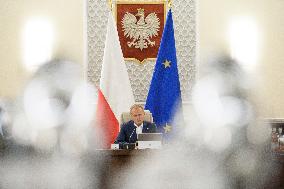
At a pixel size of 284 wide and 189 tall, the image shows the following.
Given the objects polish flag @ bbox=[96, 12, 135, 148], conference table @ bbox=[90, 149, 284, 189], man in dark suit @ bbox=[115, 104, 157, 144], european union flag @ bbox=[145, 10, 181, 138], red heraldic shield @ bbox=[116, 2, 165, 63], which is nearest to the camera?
conference table @ bbox=[90, 149, 284, 189]

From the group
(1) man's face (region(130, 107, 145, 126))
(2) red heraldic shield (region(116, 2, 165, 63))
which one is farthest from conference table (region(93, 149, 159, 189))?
(2) red heraldic shield (region(116, 2, 165, 63))

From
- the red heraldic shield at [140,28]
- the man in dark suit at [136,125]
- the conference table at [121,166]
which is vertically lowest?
the conference table at [121,166]

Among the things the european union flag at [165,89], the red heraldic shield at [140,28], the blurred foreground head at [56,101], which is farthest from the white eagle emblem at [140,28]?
the blurred foreground head at [56,101]

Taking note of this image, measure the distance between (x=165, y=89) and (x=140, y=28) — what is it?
4.44 feet

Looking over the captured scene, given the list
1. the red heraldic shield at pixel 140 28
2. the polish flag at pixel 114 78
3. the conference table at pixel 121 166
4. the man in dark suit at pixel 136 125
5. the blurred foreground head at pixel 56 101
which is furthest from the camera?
the red heraldic shield at pixel 140 28

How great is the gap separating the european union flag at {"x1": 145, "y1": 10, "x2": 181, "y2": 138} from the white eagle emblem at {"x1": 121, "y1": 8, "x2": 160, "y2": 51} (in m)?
0.77

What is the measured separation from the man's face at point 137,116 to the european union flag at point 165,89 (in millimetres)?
857

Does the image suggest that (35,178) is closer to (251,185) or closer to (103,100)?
(251,185)

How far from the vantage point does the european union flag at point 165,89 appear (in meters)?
5.92

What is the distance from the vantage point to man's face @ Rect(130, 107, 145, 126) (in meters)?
5.12

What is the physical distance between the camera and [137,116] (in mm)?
5125

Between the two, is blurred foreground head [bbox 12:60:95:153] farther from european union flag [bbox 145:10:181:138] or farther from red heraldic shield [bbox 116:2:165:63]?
european union flag [bbox 145:10:181:138]

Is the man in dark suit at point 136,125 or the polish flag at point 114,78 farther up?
the polish flag at point 114,78

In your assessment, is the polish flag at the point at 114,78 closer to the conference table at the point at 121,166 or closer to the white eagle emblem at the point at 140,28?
the white eagle emblem at the point at 140,28
